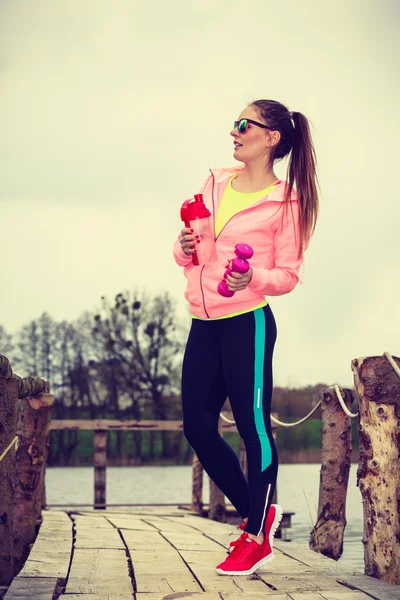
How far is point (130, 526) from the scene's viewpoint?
6.38 meters

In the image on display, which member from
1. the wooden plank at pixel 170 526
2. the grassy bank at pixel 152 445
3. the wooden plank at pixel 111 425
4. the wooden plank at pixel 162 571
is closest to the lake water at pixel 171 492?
the grassy bank at pixel 152 445

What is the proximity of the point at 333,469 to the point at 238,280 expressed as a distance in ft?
8.49

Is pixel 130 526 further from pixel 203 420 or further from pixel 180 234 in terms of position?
pixel 180 234

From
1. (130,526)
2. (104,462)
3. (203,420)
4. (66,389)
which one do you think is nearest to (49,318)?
(66,389)

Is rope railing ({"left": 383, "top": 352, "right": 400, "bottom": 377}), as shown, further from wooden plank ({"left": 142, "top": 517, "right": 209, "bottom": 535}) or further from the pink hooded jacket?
wooden plank ({"left": 142, "top": 517, "right": 209, "bottom": 535})

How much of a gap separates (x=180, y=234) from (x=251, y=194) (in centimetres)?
39

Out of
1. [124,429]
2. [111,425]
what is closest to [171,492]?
[124,429]

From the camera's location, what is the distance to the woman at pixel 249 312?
148 inches

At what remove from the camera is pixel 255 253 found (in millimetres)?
3826

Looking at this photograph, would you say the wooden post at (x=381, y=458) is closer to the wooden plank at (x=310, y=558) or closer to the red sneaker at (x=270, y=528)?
the wooden plank at (x=310, y=558)

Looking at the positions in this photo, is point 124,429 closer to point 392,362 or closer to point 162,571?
point 162,571

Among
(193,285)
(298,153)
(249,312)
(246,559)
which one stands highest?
(298,153)

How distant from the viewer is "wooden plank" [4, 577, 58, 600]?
3.33 meters

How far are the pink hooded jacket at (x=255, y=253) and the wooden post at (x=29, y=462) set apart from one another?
293cm
